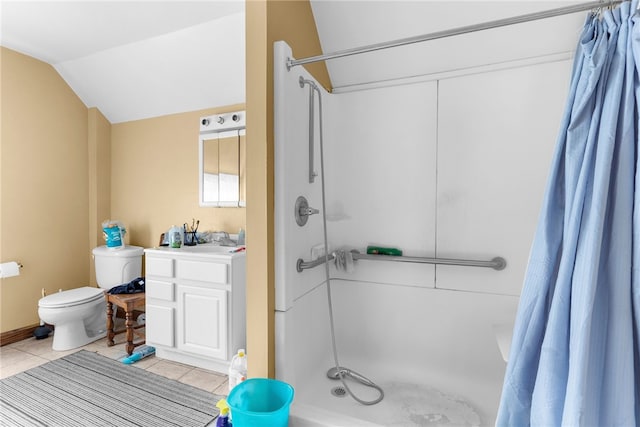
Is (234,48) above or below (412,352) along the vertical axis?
above

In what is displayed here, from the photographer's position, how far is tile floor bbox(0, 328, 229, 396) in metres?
2.17

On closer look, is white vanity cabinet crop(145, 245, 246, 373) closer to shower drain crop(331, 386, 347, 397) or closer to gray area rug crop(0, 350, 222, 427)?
gray area rug crop(0, 350, 222, 427)

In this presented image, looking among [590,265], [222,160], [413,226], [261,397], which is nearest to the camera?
[590,265]

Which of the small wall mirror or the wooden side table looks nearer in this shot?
the wooden side table

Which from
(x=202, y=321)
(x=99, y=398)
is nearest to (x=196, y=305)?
(x=202, y=321)

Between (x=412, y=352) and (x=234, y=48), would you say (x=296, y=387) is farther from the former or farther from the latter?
(x=234, y=48)

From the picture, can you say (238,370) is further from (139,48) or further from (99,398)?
(139,48)

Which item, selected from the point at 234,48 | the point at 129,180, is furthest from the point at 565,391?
the point at 129,180

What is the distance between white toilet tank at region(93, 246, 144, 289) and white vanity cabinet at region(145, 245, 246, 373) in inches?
26.1

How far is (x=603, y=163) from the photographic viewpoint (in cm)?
86

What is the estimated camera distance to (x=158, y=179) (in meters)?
3.08

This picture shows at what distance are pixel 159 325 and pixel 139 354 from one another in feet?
1.01

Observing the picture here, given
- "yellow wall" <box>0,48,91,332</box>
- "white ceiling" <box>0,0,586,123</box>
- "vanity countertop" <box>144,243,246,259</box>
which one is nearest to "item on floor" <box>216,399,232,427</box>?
"vanity countertop" <box>144,243,246,259</box>

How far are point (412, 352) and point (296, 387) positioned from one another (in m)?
0.73
